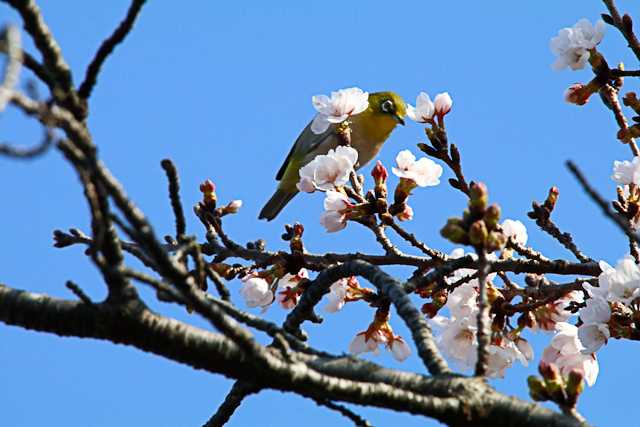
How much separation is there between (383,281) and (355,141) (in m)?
7.94

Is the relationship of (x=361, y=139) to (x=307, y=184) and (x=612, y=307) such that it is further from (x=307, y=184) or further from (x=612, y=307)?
(x=612, y=307)

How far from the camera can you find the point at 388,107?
37.2 ft

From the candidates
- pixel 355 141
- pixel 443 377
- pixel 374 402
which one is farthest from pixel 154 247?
pixel 355 141

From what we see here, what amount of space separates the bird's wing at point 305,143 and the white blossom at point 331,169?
4.72 meters

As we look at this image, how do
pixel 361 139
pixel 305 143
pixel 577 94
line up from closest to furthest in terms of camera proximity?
1. pixel 577 94
2. pixel 305 143
3. pixel 361 139

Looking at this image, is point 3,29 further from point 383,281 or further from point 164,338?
point 383,281

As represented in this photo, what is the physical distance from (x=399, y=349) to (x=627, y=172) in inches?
58.4

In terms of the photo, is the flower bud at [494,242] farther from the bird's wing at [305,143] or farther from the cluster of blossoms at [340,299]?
the bird's wing at [305,143]

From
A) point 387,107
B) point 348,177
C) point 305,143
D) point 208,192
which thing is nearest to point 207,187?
point 208,192

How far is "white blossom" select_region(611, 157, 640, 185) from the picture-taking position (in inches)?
188

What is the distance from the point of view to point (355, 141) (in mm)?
10945

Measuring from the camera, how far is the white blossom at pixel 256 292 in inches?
201

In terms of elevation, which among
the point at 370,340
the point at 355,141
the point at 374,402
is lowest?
the point at 374,402

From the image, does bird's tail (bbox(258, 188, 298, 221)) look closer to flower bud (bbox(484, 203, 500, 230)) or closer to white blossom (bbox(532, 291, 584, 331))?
white blossom (bbox(532, 291, 584, 331))
